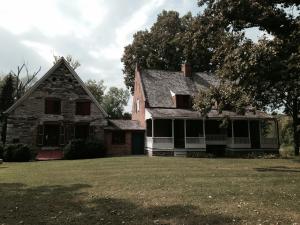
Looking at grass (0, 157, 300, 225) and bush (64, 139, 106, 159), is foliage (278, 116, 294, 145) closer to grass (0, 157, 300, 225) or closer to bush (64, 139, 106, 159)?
bush (64, 139, 106, 159)

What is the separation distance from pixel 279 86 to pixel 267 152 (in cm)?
1272

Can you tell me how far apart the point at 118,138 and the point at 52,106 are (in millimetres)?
6881

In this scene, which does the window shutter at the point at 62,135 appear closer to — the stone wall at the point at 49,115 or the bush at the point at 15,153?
the stone wall at the point at 49,115

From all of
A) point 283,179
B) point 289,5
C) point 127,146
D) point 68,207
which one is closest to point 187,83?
point 127,146

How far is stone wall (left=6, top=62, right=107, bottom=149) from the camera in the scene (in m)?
29.0

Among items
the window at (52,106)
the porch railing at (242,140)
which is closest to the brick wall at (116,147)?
the window at (52,106)

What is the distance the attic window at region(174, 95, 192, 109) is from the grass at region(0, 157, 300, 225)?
1813 centimetres

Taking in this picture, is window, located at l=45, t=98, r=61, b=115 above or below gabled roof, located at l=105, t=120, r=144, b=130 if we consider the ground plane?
above

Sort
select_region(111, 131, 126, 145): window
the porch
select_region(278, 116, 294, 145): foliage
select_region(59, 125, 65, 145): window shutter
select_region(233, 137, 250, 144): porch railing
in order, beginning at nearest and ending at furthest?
select_region(59, 125, 65, 145): window shutter → the porch → select_region(233, 137, 250, 144): porch railing → select_region(111, 131, 126, 145): window → select_region(278, 116, 294, 145): foliage

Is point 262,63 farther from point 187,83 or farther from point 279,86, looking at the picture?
point 187,83

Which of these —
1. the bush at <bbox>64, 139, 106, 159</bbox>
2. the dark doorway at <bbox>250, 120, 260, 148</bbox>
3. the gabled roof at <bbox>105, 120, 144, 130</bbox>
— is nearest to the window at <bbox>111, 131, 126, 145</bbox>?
the gabled roof at <bbox>105, 120, 144, 130</bbox>

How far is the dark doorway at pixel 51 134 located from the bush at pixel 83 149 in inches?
123

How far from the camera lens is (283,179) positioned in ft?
44.1

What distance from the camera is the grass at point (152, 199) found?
7555mm
